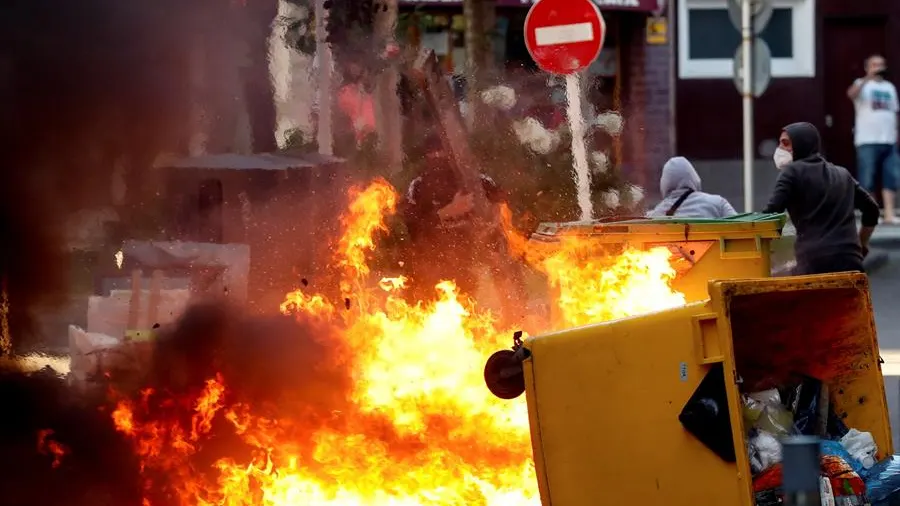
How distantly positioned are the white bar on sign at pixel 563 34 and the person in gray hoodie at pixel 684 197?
3.79 ft

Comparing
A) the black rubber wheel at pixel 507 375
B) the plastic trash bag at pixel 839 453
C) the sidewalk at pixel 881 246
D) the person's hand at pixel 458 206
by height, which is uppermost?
the person's hand at pixel 458 206

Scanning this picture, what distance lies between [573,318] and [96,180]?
2595 mm

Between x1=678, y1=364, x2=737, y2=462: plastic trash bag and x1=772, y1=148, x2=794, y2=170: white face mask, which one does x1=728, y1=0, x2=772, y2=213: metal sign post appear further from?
x1=678, y1=364, x2=737, y2=462: plastic trash bag

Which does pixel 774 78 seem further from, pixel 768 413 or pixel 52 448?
pixel 52 448

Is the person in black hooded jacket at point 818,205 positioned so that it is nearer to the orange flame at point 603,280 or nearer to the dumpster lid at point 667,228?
the dumpster lid at point 667,228

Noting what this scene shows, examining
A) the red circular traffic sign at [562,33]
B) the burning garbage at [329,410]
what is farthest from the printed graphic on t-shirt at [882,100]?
→ the burning garbage at [329,410]

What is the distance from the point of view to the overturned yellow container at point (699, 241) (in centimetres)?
643

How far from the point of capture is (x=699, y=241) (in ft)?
21.5

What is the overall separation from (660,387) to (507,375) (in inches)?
25.1

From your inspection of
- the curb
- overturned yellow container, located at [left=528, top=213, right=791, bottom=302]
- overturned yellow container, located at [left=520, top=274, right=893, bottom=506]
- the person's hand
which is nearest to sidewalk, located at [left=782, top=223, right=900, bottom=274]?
the curb

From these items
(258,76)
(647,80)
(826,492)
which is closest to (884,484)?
(826,492)

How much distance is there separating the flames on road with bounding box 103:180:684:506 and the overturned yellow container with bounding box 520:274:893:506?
90 cm

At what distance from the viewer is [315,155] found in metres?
7.74

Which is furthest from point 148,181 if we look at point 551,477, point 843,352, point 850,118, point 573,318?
point 850,118
